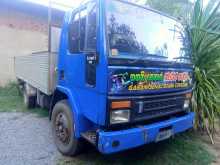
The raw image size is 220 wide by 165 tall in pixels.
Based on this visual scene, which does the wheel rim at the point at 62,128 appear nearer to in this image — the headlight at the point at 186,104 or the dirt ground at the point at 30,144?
the dirt ground at the point at 30,144

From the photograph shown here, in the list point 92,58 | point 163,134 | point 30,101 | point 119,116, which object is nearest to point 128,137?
point 119,116

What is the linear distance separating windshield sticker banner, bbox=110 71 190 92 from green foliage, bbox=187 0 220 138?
1.19 meters

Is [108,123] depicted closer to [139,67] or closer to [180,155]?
[139,67]

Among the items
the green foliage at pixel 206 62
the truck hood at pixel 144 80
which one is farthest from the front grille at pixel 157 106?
the green foliage at pixel 206 62

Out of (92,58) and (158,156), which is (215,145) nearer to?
(158,156)

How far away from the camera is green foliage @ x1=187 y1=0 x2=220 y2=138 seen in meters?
4.41

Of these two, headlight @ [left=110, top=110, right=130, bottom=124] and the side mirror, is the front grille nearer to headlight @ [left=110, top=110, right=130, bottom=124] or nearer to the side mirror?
headlight @ [left=110, top=110, right=130, bottom=124]

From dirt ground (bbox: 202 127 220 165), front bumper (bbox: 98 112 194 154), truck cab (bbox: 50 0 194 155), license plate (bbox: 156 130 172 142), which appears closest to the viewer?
front bumper (bbox: 98 112 194 154)

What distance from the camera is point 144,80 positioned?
9.20 ft

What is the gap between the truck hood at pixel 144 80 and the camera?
2566 mm

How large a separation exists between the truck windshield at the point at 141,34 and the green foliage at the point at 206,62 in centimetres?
98

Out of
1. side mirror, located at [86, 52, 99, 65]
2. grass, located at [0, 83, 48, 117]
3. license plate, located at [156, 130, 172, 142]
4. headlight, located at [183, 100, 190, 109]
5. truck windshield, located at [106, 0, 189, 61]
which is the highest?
truck windshield, located at [106, 0, 189, 61]

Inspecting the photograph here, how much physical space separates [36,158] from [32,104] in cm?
317

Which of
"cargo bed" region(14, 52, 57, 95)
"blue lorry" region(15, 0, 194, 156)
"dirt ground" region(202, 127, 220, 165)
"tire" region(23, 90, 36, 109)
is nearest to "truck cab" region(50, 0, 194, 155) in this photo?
"blue lorry" region(15, 0, 194, 156)
